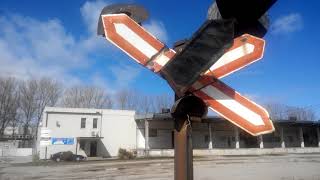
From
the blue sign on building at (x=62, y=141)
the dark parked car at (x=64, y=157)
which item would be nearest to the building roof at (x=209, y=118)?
the blue sign on building at (x=62, y=141)

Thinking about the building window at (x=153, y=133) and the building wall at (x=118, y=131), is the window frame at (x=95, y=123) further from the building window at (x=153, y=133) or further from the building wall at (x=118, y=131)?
the building window at (x=153, y=133)

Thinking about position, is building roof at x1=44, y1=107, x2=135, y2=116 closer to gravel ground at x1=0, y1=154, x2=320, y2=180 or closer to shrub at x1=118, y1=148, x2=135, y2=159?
shrub at x1=118, y1=148, x2=135, y2=159

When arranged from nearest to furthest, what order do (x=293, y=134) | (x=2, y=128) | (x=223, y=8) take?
(x=223, y=8) < (x=293, y=134) < (x=2, y=128)

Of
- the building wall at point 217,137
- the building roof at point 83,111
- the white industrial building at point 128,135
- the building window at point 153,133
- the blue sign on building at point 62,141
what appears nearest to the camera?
the blue sign on building at point 62,141

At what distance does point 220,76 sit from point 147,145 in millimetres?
43340

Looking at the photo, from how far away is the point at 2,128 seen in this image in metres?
66.8

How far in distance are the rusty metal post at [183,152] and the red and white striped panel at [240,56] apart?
1.26ft

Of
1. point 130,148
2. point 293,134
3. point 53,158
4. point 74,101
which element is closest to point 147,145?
point 130,148

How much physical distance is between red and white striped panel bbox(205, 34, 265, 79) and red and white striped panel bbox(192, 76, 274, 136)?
0.07 meters

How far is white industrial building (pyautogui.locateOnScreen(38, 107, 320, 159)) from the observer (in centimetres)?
4459

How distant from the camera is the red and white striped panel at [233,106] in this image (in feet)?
6.14

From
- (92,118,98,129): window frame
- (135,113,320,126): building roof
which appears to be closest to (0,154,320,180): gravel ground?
(135,113,320,126): building roof

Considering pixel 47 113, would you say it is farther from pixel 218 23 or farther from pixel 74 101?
pixel 218 23

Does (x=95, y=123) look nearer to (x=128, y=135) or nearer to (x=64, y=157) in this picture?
(x=128, y=135)
